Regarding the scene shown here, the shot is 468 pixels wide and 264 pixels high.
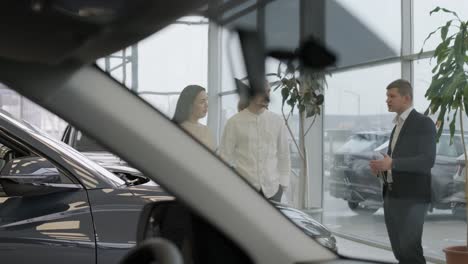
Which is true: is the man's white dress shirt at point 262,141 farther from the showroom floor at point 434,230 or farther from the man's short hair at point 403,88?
the showroom floor at point 434,230

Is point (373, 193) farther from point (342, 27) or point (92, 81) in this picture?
point (92, 81)

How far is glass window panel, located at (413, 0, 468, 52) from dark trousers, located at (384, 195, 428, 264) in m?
1.84

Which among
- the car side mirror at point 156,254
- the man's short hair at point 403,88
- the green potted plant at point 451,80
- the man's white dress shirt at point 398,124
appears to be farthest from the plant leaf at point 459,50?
the car side mirror at point 156,254

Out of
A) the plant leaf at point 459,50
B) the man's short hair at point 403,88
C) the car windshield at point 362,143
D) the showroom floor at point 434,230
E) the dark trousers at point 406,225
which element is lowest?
the showroom floor at point 434,230

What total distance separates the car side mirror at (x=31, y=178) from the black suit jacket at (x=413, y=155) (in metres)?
2.50

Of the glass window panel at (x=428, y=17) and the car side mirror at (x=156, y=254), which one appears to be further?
the glass window panel at (x=428, y=17)

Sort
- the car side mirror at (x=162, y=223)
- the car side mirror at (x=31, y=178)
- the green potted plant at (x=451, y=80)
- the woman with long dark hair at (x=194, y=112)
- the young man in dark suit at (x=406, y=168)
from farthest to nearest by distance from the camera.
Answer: the green potted plant at (x=451, y=80) < the young man in dark suit at (x=406, y=168) < the car side mirror at (x=31, y=178) < the car side mirror at (x=162, y=223) < the woman with long dark hair at (x=194, y=112)

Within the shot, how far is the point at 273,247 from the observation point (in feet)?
3.91

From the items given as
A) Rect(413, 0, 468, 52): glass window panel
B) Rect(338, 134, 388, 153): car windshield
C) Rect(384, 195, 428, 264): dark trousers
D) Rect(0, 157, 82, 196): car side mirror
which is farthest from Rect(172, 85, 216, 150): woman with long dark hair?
Rect(338, 134, 388, 153): car windshield

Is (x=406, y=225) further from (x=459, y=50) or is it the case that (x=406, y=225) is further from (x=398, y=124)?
(x=459, y=50)

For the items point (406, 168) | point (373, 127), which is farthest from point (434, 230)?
point (406, 168)

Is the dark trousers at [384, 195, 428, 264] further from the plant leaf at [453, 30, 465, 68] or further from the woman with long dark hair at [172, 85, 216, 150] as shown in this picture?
the woman with long dark hair at [172, 85, 216, 150]

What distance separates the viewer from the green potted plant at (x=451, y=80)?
4.42 m

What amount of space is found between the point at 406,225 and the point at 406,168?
43 cm
